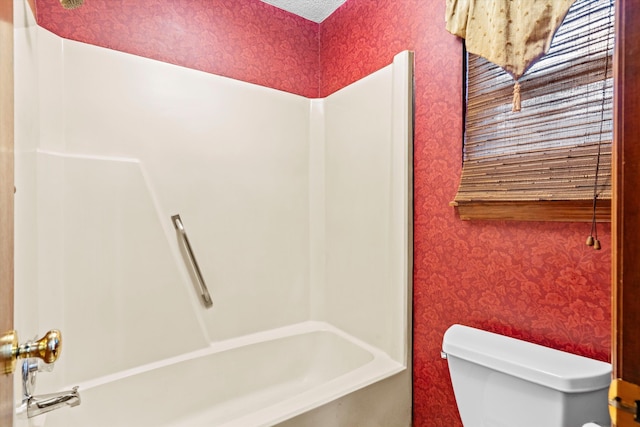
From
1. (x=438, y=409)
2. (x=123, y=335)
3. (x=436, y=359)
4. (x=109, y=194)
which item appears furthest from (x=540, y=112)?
(x=123, y=335)

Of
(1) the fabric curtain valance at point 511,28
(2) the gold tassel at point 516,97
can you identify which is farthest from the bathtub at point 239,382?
(1) the fabric curtain valance at point 511,28

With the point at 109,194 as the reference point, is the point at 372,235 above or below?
below

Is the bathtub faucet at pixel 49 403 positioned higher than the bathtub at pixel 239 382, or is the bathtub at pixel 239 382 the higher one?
the bathtub faucet at pixel 49 403

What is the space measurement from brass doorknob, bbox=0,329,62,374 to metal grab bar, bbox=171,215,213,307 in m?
1.11

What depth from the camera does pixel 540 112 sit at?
1.18m

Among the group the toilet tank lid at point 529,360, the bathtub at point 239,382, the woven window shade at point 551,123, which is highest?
the woven window shade at point 551,123

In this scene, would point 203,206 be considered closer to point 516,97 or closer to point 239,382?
point 239,382

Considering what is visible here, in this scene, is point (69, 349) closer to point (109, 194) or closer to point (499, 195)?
point (109, 194)

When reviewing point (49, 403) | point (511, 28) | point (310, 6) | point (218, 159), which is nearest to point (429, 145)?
point (511, 28)

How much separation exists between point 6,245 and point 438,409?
5.51 ft

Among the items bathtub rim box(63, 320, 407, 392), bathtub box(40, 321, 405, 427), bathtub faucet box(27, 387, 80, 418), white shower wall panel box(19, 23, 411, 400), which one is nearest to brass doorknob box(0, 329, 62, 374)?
bathtub faucet box(27, 387, 80, 418)

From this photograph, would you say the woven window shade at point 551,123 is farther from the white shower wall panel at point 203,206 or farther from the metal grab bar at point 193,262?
the metal grab bar at point 193,262

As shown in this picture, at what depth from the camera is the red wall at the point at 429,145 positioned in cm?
113

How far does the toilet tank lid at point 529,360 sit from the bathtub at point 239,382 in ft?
1.57
